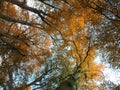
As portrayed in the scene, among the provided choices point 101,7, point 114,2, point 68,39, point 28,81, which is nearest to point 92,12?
point 101,7

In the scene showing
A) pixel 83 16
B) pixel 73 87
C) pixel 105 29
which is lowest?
pixel 73 87

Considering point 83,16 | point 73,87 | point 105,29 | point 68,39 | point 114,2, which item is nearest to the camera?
point 114,2

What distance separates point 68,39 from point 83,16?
100 inches

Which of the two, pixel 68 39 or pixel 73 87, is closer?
pixel 73 87

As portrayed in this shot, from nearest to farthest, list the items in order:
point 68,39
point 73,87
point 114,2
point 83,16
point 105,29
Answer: point 114,2 < point 105,29 < point 83,16 < point 73,87 < point 68,39

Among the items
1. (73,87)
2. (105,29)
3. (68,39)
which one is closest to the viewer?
(105,29)

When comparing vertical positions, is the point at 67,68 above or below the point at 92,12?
below

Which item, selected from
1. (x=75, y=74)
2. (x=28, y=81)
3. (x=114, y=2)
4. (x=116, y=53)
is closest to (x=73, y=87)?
(x=75, y=74)

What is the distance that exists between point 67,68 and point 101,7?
5501mm

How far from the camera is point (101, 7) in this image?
13.0m

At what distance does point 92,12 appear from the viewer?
44.7 ft

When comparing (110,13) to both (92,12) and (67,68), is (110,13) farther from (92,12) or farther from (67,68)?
(67,68)

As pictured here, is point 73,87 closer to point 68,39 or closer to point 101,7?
point 68,39

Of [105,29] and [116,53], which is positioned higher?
[105,29]
